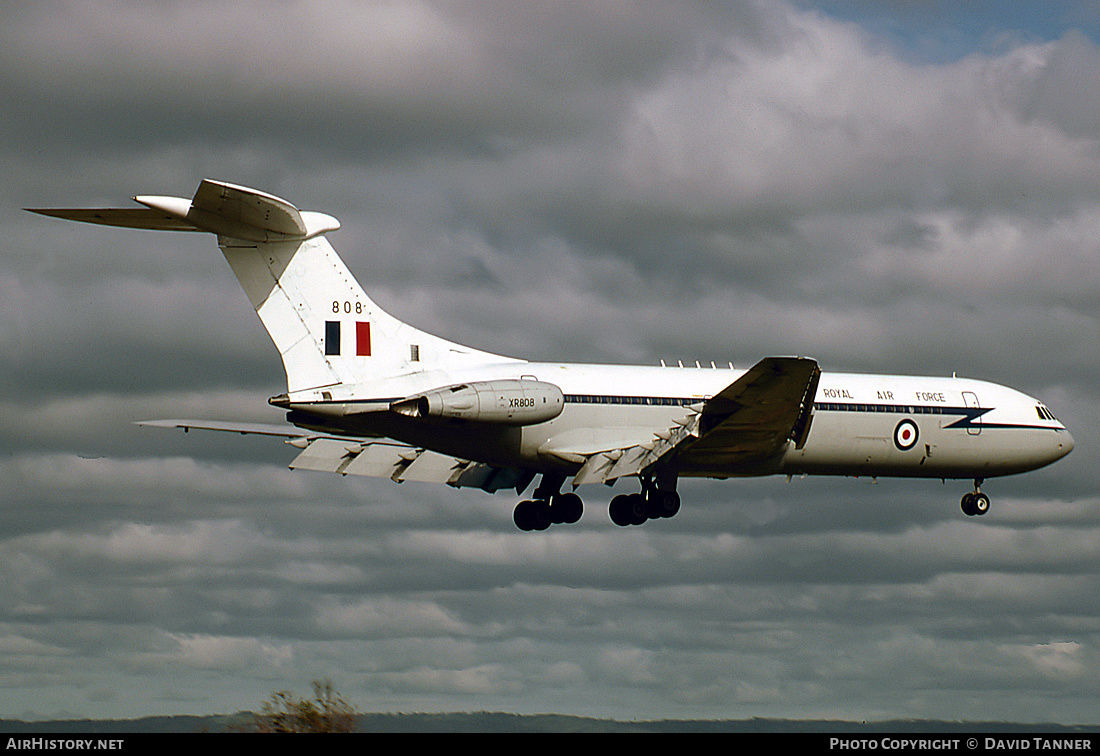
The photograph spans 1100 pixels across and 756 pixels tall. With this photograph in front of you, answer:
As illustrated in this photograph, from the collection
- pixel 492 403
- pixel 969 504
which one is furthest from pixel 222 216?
pixel 969 504

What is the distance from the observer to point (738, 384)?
33.1 meters

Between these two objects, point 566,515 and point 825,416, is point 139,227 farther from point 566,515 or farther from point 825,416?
point 825,416

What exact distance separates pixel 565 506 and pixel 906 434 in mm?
10330

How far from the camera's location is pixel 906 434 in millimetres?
39781

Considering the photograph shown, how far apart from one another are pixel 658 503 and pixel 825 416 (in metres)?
5.57

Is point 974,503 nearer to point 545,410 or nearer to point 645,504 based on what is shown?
point 645,504

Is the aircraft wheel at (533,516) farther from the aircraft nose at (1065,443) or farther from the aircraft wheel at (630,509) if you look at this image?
the aircraft nose at (1065,443)

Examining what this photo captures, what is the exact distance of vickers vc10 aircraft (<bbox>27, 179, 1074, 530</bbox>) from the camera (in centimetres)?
3200

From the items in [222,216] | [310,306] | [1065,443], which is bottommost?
[1065,443]

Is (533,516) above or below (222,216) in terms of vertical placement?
below

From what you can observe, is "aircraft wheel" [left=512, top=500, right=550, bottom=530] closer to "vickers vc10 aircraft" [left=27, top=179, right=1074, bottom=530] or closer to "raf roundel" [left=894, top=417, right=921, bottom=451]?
"vickers vc10 aircraft" [left=27, top=179, right=1074, bottom=530]

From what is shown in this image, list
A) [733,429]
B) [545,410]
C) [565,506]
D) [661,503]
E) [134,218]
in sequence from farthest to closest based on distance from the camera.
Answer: [565,506]
[661,503]
[733,429]
[545,410]
[134,218]
